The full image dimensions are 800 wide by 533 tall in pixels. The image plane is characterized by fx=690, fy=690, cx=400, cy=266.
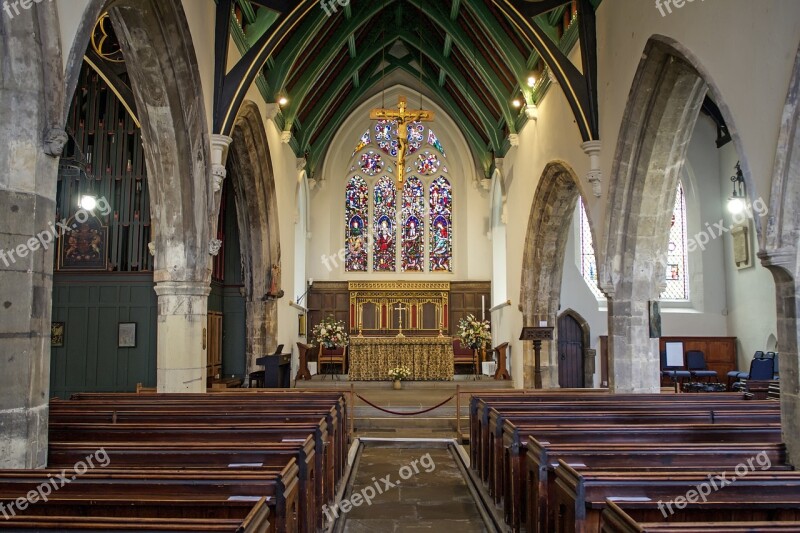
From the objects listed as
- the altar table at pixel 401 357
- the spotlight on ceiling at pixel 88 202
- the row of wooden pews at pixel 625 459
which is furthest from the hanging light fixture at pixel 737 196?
the spotlight on ceiling at pixel 88 202

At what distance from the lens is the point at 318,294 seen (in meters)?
16.6

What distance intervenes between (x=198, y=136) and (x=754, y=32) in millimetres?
5631

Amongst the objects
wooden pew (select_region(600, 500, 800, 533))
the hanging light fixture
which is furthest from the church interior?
the hanging light fixture

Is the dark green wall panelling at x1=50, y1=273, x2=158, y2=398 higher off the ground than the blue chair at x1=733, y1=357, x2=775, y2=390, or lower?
higher

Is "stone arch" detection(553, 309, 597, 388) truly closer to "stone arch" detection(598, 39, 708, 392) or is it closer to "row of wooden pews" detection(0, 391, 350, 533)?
"stone arch" detection(598, 39, 708, 392)

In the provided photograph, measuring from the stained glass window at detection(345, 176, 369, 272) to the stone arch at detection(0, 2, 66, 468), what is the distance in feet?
42.5

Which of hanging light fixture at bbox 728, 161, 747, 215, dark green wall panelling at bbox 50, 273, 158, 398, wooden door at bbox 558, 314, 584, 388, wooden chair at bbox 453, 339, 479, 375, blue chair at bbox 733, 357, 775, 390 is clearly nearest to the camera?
dark green wall panelling at bbox 50, 273, 158, 398

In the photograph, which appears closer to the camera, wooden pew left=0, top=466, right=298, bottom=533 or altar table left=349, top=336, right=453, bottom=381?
wooden pew left=0, top=466, right=298, bottom=533

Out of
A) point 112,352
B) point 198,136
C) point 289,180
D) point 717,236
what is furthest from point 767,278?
point 112,352

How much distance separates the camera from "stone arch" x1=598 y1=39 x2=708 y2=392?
7457 mm

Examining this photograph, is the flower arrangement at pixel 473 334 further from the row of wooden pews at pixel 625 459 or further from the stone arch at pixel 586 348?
the row of wooden pews at pixel 625 459

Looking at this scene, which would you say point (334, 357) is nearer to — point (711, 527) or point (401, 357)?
point (401, 357)

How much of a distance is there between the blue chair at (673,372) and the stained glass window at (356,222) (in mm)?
7244

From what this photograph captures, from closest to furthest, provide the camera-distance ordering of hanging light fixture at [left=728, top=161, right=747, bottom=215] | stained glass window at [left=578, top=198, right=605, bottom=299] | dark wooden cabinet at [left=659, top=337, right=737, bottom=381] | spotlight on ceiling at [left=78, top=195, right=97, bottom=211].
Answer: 1. spotlight on ceiling at [left=78, top=195, right=97, bottom=211]
2. hanging light fixture at [left=728, top=161, right=747, bottom=215]
3. dark wooden cabinet at [left=659, top=337, right=737, bottom=381]
4. stained glass window at [left=578, top=198, right=605, bottom=299]
